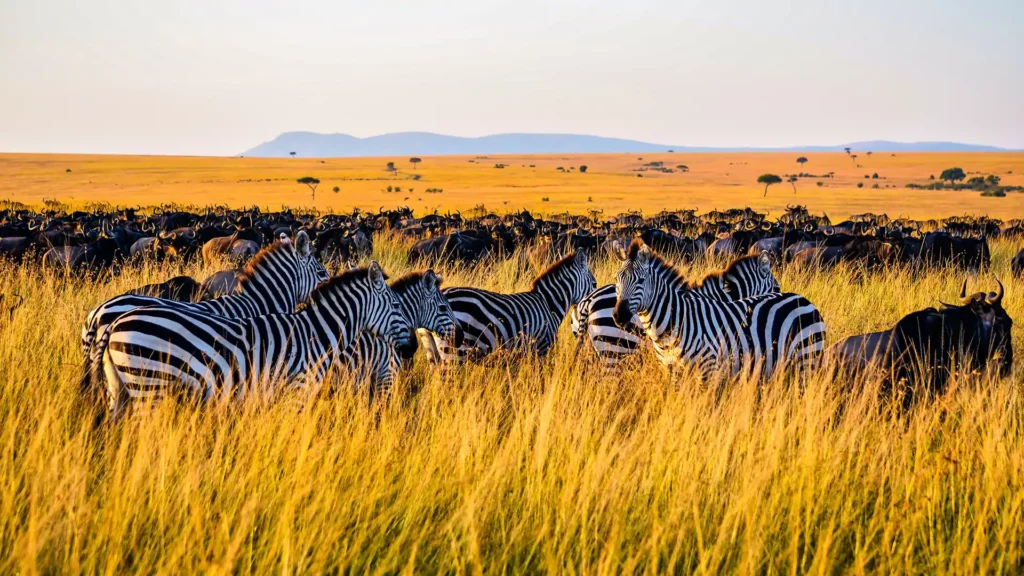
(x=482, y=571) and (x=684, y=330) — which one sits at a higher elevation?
(x=684, y=330)

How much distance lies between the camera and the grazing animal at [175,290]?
764cm

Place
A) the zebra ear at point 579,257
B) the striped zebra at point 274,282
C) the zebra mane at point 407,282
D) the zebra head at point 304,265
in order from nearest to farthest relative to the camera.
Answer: the striped zebra at point 274,282 < the zebra mane at point 407,282 < the zebra head at point 304,265 < the zebra ear at point 579,257

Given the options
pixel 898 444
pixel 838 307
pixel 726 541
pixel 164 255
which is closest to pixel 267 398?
pixel 726 541

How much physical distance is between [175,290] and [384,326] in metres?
3.19

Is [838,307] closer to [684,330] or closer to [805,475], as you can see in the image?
[684,330]

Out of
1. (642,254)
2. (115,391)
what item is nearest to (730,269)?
(642,254)

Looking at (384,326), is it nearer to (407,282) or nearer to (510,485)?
(407,282)

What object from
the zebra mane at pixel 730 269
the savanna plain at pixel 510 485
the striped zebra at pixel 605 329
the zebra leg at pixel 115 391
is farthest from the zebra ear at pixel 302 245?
the zebra mane at pixel 730 269

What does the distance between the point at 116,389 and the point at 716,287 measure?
5639 millimetres

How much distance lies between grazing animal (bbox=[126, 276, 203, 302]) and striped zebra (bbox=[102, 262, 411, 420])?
8.47 feet

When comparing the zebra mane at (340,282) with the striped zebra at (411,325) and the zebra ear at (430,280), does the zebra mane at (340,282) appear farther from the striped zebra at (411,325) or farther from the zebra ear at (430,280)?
the zebra ear at (430,280)

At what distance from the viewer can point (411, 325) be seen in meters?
6.41

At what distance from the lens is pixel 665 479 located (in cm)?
384

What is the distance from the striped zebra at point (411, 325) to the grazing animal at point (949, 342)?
3.13 m
